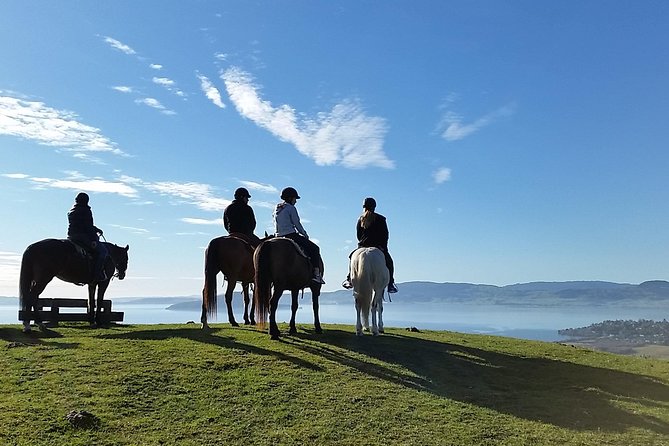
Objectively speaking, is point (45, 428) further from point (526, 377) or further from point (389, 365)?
point (526, 377)

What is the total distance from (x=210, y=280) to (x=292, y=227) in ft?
7.98

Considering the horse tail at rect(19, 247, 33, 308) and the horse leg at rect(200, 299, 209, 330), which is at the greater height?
the horse tail at rect(19, 247, 33, 308)

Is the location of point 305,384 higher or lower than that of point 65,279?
lower

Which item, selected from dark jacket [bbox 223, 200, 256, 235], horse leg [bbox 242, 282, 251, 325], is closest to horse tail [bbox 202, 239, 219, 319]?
dark jacket [bbox 223, 200, 256, 235]

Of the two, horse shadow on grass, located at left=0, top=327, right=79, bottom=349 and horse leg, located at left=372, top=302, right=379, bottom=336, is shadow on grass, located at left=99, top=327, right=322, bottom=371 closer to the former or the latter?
horse shadow on grass, located at left=0, top=327, right=79, bottom=349

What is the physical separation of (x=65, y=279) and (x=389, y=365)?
8.98 m

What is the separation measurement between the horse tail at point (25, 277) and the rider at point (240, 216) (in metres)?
4.91

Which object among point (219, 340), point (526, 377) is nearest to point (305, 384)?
point (219, 340)

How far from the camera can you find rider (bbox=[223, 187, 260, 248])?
1452 centimetres

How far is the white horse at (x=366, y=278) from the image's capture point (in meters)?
12.5

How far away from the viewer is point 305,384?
8234 millimetres

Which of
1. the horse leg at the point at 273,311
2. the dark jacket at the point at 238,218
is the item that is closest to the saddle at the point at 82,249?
the dark jacket at the point at 238,218

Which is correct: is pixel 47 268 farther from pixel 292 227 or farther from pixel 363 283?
pixel 363 283

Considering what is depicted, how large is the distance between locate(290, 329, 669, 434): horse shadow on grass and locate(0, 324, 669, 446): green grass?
0.03 metres
